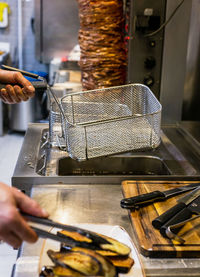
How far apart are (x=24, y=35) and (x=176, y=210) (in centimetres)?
342

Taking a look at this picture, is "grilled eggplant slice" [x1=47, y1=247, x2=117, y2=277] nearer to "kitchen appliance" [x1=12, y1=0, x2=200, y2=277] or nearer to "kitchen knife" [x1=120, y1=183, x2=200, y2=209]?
"kitchen appliance" [x1=12, y1=0, x2=200, y2=277]

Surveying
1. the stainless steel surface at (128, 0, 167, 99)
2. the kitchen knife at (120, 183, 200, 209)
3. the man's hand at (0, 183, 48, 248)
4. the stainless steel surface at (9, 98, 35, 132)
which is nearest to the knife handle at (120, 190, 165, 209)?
the kitchen knife at (120, 183, 200, 209)

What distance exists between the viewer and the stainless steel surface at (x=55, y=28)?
347 centimetres

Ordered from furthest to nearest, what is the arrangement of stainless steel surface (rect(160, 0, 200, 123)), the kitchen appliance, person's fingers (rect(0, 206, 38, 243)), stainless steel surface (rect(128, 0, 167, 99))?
stainless steel surface (rect(128, 0, 167, 99)), stainless steel surface (rect(160, 0, 200, 123)), the kitchen appliance, person's fingers (rect(0, 206, 38, 243))

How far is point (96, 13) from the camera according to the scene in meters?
1.85

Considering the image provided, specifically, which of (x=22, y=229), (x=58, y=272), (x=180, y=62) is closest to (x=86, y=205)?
(x=58, y=272)

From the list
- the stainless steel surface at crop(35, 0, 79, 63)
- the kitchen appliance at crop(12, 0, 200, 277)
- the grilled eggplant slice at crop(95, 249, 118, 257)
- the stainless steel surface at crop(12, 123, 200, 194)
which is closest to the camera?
the grilled eggplant slice at crop(95, 249, 118, 257)

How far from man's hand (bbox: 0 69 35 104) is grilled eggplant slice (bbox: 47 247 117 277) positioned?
64 centimetres

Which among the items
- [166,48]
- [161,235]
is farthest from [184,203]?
[166,48]

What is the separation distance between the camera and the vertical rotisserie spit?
73.2 inches

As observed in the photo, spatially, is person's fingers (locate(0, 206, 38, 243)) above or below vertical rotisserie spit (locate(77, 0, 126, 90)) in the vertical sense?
below

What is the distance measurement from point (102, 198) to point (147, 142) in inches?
7.9

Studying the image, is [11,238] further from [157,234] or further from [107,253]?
[157,234]

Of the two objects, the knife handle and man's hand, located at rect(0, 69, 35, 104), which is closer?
the knife handle
